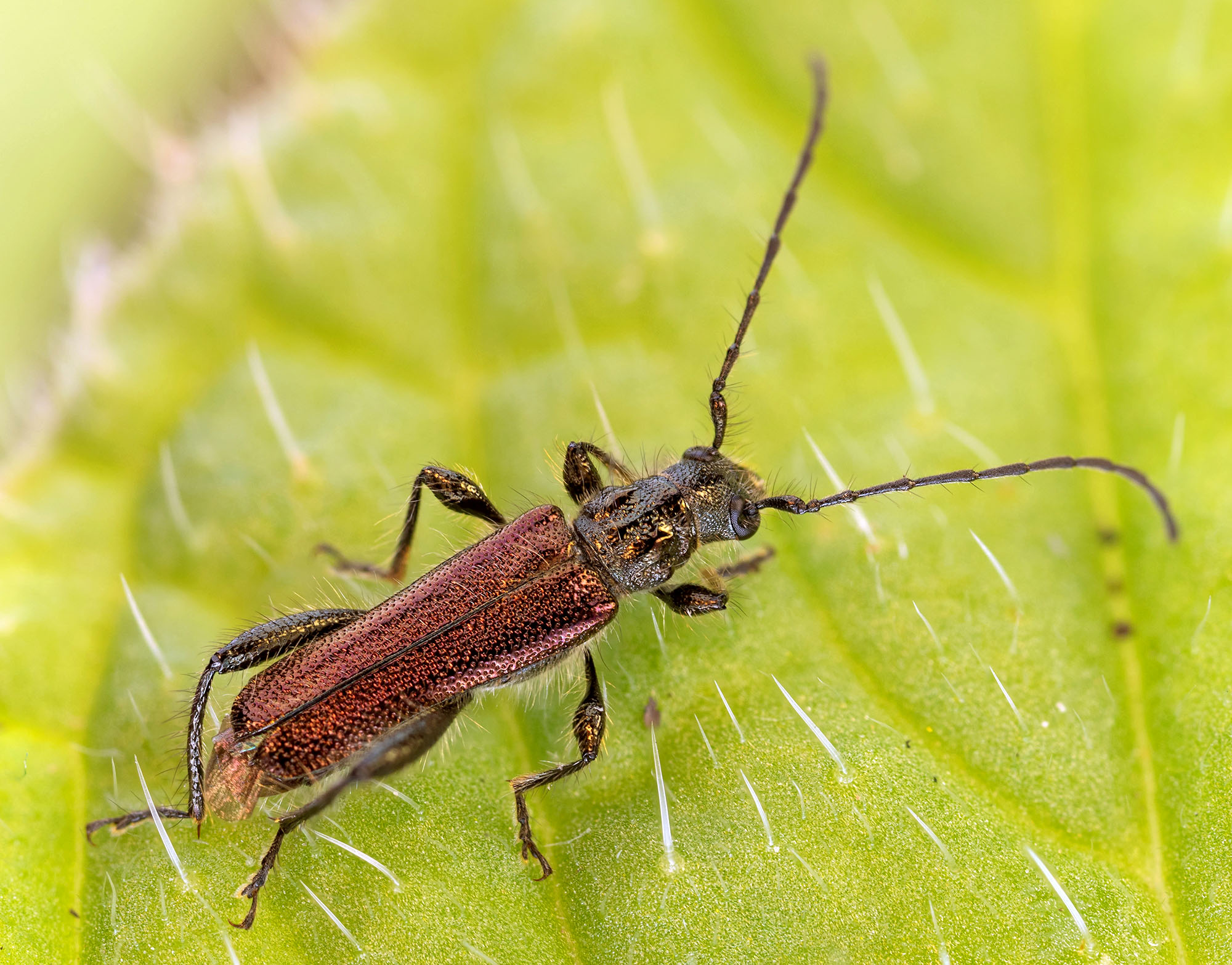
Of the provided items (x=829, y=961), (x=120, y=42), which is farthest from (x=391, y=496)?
(x=120, y=42)

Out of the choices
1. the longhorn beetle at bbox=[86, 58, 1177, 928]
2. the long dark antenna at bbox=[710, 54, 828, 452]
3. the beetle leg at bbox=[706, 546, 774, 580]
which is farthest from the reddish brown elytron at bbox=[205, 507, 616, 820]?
the long dark antenna at bbox=[710, 54, 828, 452]

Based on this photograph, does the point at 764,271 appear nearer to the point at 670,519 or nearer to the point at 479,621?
the point at 670,519

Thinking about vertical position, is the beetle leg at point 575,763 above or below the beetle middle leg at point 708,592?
below

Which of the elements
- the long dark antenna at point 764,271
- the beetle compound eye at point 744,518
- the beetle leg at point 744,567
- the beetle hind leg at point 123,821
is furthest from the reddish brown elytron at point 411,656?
the long dark antenna at point 764,271

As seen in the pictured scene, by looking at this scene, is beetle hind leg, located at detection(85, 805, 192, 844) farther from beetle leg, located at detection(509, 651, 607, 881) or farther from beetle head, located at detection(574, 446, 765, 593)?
beetle head, located at detection(574, 446, 765, 593)

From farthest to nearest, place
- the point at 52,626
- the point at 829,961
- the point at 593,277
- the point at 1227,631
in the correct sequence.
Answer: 1. the point at 593,277
2. the point at 52,626
3. the point at 1227,631
4. the point at 829,961

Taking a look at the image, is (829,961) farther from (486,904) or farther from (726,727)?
(486,904)

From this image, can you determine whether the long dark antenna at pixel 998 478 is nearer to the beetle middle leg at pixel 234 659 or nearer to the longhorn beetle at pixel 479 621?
the longhorn beetle at pixel 479 621
